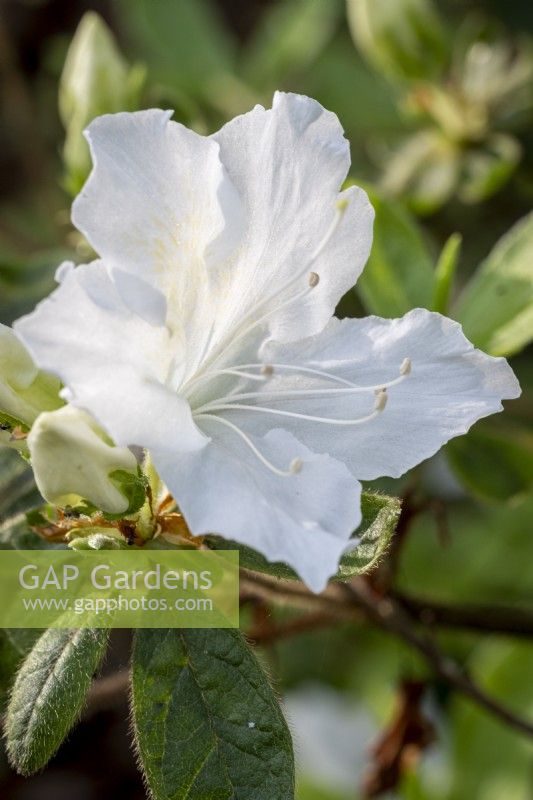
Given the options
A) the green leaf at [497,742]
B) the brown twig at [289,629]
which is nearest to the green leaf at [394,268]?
the brown twig at [289,629]

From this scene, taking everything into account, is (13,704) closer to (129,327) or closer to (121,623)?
(121,623)

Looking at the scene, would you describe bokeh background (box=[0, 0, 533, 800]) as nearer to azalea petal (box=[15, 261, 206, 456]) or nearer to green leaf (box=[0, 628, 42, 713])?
green leaf (box=[0, 628, 42, 713])

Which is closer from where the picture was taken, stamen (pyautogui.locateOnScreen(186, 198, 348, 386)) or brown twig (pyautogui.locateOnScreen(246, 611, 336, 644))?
stamen (pyautogui.locateOnScreen(186, 198, 348, 386))

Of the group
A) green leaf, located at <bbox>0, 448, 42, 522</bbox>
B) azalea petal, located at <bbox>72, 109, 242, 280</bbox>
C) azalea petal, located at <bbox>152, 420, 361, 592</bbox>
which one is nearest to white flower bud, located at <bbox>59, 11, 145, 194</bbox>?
green leaf, located at <bbox>0, 448, 42, 522</bbox>

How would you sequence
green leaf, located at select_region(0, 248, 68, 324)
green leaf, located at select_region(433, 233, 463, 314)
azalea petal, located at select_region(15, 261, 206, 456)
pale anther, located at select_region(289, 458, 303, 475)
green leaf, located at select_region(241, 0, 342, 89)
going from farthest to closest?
1. green leaf, located at select_region(241, 0, 342, 89)
2. green leaf, located at select_region(0, 248, 68, 324)
3. green leaf, located at select_region(433, 233, 463, 314)
4. pale anther, located at select_region(289, 458, 303, 475)
5. azalea petal, located at select_region(15, 261, 206, 456)

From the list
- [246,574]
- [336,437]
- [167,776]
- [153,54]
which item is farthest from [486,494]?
[153,54]
